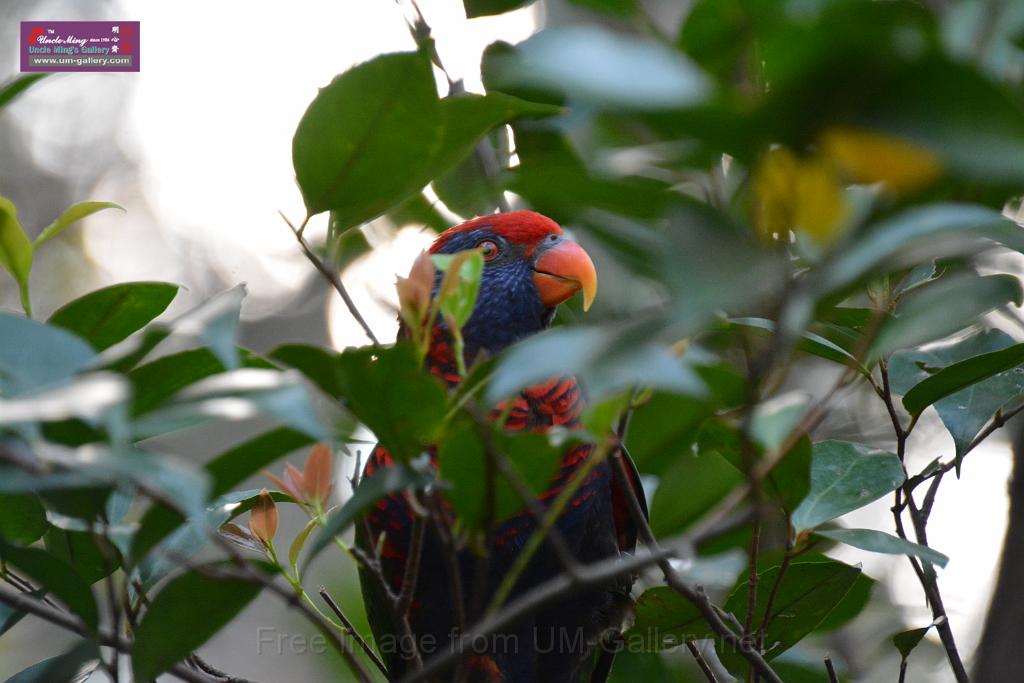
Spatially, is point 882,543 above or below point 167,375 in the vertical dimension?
below

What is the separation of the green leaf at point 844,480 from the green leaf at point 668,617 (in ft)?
0.72

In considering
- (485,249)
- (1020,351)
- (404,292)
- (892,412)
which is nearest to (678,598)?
(892,412)

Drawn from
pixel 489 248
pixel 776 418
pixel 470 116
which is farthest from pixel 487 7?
pixel 776 418

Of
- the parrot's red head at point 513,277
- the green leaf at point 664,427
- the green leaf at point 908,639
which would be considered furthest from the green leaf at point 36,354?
the parrot's red head at point 513,277

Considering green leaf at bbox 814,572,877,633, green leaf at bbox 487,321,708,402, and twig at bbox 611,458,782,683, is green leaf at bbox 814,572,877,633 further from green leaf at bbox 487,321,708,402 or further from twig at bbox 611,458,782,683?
green leaf at bbox 487,321,708,402

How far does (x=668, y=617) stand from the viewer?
1237 millimetres

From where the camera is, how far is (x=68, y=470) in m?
0.66

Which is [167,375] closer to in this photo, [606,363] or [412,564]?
[412,564]

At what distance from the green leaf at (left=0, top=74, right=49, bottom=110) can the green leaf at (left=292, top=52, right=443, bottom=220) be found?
0.38 m

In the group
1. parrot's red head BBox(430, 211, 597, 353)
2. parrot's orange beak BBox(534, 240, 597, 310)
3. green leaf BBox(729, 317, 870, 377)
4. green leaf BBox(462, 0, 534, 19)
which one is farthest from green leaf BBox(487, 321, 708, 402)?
parrot's red head BBox(430, 211, 597, 353)

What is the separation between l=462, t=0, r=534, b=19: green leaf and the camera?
128 cm

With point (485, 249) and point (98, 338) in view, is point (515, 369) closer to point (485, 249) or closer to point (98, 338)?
point (98, 338)

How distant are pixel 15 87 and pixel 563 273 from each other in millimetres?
1079

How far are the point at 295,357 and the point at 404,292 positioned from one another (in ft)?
0.45
